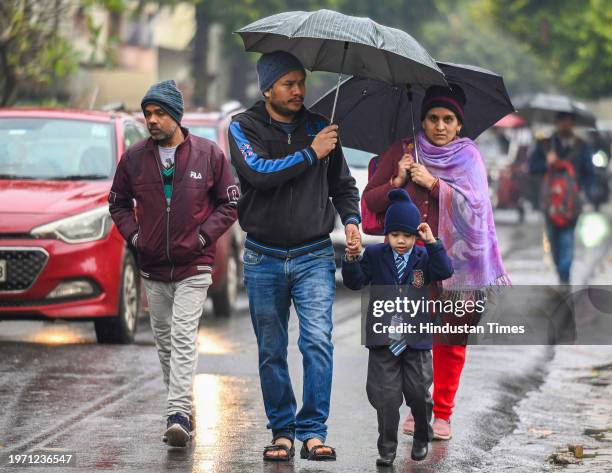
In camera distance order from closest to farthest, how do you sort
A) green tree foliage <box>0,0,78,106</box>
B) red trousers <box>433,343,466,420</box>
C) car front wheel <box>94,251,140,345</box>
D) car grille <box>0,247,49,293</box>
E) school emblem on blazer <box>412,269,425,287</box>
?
1. school emblem on blazer <box>412,269,425,287</box>
2. red trousers <box>433,343,466,420</box>
3. car grille <box>0,247,49,293</box>
4. car front wheel <box>94,251,140,345</box>
5. green tree foliage <box>0,0,78,106</box>

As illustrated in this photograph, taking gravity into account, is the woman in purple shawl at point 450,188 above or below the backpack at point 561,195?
above

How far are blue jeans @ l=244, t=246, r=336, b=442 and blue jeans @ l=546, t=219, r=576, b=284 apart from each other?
8.72 metres

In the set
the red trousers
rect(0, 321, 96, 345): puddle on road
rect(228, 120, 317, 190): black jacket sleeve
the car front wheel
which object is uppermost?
rect(228, 120, 317, 190): black jacket sleeve

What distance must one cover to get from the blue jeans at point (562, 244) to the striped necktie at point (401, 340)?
28.7ft

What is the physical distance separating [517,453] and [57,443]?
229 cm

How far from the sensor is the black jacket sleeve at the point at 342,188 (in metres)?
7.69

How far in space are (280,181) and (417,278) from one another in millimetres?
807

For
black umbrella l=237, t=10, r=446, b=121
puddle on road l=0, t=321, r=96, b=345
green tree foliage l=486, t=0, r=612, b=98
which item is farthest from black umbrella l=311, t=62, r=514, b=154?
green tree foliage l=486, t=0, r=612, b=98

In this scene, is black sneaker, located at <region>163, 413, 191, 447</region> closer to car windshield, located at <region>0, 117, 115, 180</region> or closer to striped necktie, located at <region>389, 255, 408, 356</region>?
striped necktie, located at <region>389, 255, 408, 356</region>

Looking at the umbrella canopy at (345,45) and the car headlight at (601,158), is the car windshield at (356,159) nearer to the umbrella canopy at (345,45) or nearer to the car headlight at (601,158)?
the umbrella canopy at (345,45)

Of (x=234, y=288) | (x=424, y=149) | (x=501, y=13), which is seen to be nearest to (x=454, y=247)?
(x=424, y=149)

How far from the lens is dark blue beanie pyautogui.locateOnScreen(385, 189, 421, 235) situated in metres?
7.47

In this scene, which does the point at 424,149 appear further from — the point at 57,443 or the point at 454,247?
the point at 57,443

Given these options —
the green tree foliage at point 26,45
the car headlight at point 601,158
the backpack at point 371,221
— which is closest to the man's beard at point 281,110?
the backpack at point 371,221
